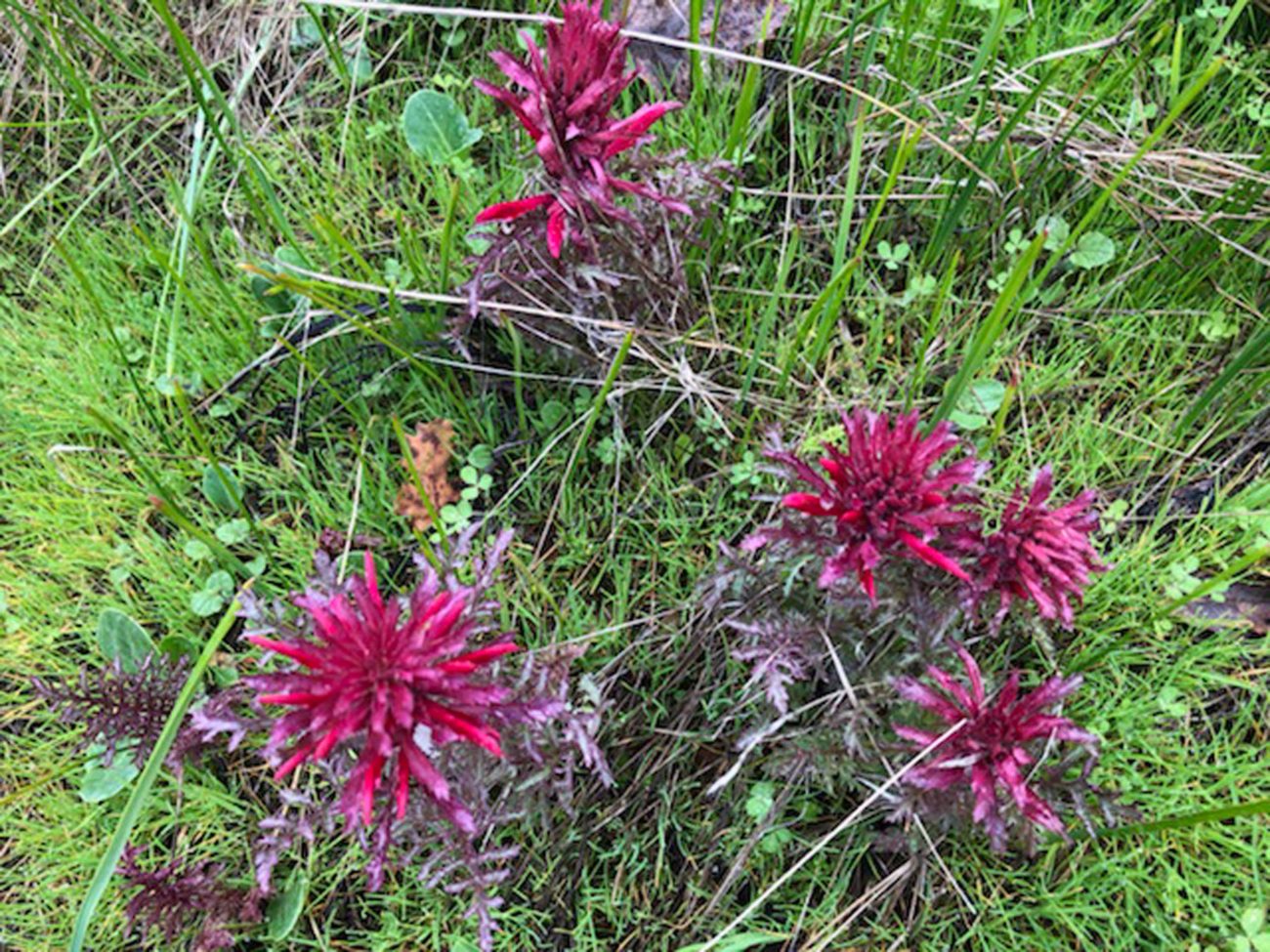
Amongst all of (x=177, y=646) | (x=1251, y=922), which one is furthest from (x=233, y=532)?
(x=1251, y=922)

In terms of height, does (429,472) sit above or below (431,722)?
below

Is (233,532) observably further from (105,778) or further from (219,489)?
(105,778)

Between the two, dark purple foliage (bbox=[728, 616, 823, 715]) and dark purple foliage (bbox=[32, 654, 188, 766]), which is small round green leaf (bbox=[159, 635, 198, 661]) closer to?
dark purple foliage (bbox=[32, 654, 188, 766])

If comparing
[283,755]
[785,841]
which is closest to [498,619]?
[283,755]

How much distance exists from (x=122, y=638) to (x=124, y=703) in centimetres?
26

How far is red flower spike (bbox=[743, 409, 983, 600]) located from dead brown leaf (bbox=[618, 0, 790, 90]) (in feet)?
4.63

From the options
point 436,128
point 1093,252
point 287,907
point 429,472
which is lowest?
point 287,907

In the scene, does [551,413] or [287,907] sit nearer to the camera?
[287,907]

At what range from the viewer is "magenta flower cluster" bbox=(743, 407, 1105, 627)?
167 centimetres

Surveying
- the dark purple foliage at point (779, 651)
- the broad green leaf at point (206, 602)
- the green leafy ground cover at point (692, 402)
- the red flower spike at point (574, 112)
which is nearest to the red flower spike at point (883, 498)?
the dark purple foliage at point (779, 651)

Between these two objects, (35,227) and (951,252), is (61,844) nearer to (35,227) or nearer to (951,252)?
(35,227)

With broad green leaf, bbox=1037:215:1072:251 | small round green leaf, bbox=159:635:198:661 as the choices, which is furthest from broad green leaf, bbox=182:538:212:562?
broad green leaf, bbox=1037:215:1072:251

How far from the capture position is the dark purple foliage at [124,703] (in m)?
2.11

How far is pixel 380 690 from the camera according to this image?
59.9 inches
